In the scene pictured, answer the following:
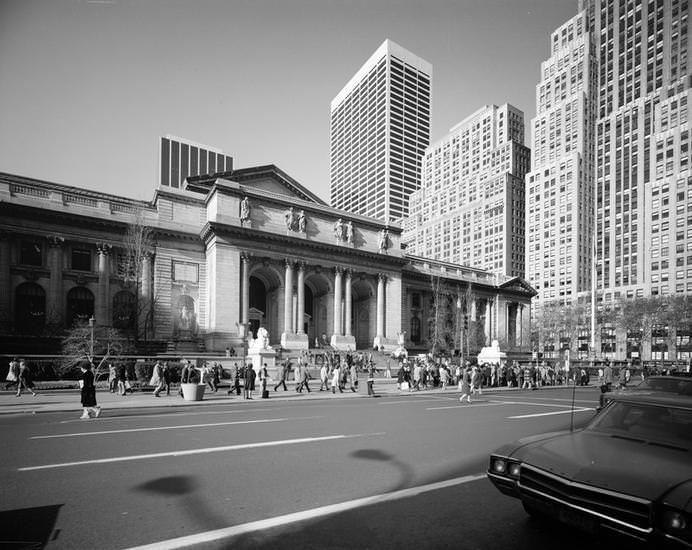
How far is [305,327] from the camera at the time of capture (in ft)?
176

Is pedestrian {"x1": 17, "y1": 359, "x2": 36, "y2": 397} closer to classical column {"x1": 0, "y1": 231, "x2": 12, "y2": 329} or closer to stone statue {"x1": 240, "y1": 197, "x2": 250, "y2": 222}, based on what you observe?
classical column {"x1": 0, "y1": 231, "x2": 12, "y2": 329}

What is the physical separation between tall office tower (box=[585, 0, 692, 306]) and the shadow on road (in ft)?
353

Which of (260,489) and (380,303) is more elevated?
(380,303)

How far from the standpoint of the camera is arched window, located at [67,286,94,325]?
3991cm

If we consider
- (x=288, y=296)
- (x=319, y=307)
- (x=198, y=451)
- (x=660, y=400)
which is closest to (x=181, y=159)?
(x=319, y=307)

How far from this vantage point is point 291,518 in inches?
191

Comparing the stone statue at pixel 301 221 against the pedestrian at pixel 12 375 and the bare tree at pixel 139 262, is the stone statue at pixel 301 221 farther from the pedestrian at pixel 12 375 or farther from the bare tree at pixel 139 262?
the pedestrian at pixel 12 375

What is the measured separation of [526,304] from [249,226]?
177ft

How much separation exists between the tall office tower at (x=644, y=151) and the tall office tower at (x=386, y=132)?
5708 cm

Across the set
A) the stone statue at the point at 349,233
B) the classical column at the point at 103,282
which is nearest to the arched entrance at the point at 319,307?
the stone statue at the point at 349,233

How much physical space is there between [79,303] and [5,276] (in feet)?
19.7

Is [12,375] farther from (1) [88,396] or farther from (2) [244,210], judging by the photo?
(2) [244,210]

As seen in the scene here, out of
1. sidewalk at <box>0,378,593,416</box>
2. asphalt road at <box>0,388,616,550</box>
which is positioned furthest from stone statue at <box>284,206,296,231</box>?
asphalt road at <box>0,388,616,550</box>

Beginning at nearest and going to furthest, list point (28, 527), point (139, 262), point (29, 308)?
point (28, 527) < point (29, 308) < point (139, 262)
